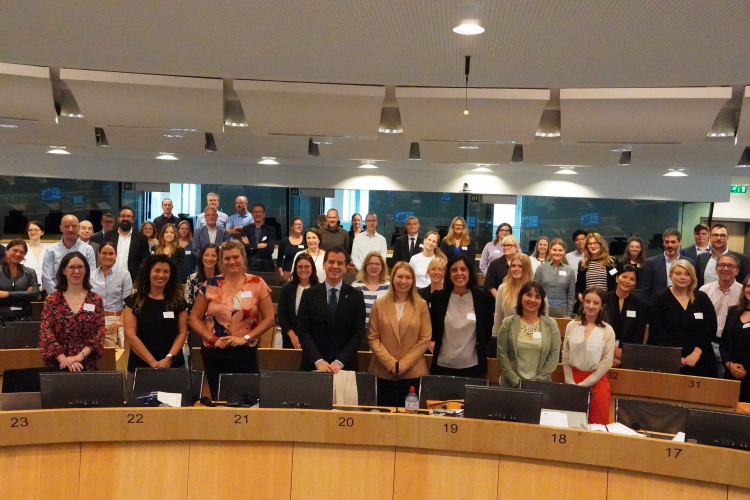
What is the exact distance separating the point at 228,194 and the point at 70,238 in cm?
554

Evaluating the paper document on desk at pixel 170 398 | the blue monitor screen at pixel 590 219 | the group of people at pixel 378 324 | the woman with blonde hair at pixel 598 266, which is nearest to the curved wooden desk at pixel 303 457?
the paper document on desk at pixel 170 398

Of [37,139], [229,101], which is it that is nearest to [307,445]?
[229,101]

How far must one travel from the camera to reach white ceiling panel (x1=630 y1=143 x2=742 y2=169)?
9078 millimetres

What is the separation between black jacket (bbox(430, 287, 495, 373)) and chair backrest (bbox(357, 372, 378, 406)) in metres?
0.92

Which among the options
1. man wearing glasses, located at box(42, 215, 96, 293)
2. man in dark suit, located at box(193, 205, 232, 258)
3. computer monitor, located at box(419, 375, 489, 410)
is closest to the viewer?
computer monitor, located at box(419, 375, 489, 410)

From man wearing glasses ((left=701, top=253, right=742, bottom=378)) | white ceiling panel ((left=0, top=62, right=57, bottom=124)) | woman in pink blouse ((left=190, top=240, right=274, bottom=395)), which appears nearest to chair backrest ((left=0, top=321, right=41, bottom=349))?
woman in pink blouse ((left=190, top=240, right=274, bottom=395))

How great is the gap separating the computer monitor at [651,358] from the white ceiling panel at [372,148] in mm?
4518

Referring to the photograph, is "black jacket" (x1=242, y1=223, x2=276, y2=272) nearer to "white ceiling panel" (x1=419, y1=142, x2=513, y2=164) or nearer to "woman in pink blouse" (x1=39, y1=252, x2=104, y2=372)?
"white ceiling panel" (x1=419, y1=142, x2=513, y2=164)

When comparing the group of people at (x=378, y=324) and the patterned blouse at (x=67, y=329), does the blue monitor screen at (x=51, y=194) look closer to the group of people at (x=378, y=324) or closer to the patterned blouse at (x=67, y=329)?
the group of people at (x=378, y=324)

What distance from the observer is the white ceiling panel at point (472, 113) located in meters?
6.32

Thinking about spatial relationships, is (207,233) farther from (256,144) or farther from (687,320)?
(687,320)

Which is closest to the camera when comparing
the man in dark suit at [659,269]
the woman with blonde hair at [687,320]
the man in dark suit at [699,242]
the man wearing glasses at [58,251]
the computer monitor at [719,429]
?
the computer monitor at [719,429]

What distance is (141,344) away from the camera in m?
5.05

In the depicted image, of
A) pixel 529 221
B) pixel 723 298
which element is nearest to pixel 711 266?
pixel 723 298
